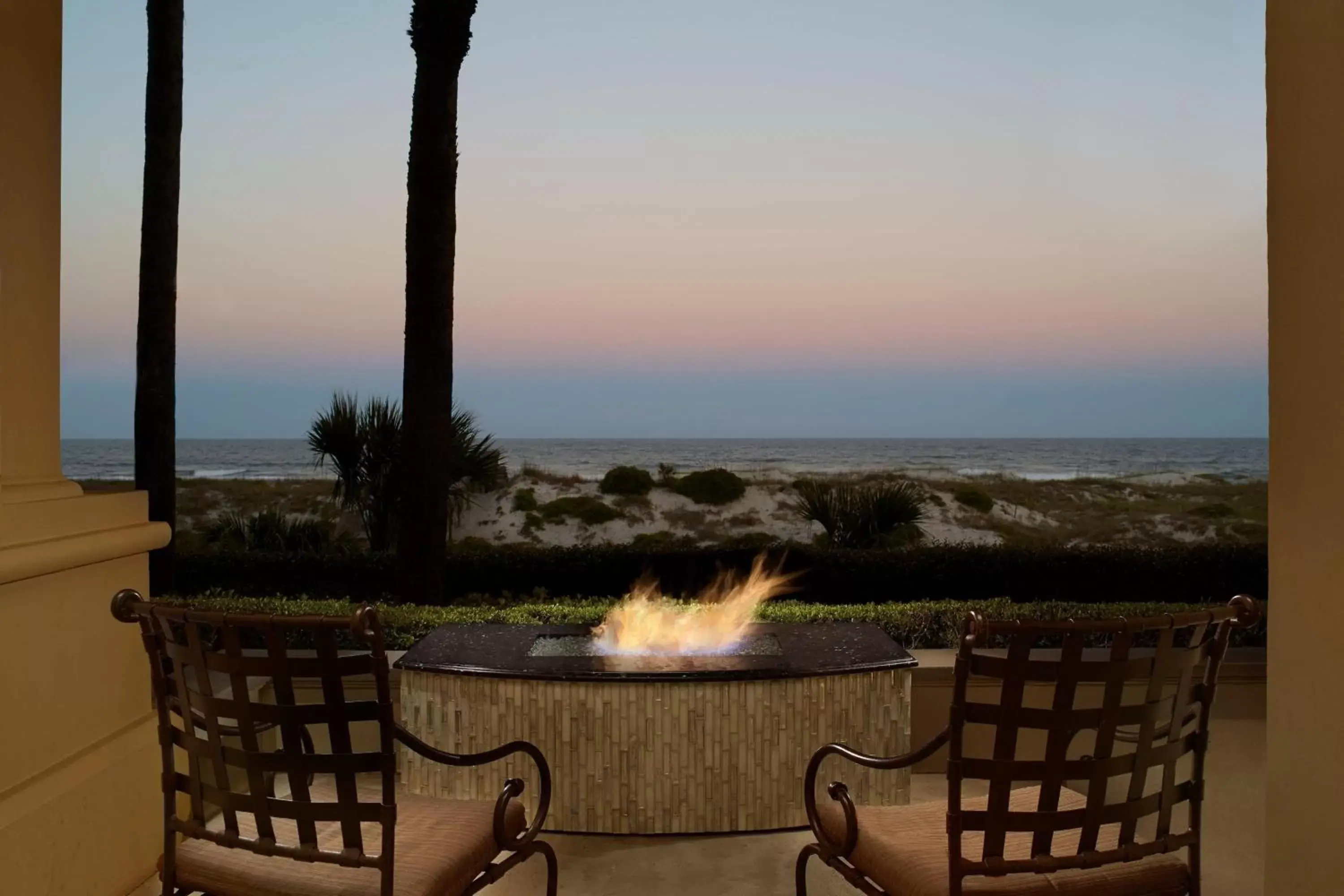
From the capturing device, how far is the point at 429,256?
16.2ft

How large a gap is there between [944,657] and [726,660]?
111 centimetres

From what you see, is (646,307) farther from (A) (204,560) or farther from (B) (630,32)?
(A) (204,560)

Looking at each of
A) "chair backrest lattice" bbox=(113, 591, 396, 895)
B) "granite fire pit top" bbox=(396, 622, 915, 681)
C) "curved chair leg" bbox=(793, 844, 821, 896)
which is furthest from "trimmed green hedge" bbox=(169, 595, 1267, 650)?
"chair backrest lattice" bbox=(113, 591, 396, 895)

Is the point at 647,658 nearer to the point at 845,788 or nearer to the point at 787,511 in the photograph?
the point at 845,788

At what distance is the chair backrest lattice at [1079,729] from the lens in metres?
1.59

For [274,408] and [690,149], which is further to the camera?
[274,408]

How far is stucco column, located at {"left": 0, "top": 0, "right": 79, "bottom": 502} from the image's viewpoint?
2.15 metres

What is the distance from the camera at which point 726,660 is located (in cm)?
283

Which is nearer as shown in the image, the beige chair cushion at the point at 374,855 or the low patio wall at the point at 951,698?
the beige chair cushion at the point at 374,855

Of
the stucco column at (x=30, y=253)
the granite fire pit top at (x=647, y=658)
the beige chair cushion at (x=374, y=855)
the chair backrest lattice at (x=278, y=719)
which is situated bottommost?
the beige chair cushion at (x=374, y=855)

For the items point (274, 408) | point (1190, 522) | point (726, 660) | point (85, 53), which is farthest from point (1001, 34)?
point (1190, 522)

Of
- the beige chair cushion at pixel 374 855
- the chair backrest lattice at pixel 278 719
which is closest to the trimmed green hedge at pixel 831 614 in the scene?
the beige chair cushion at pixel 374 855

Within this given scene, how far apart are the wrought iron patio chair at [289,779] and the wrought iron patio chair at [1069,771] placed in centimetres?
78

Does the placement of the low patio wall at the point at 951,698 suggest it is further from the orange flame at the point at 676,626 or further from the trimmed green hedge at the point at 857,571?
the trimmed green hedge at the point at 857,571
